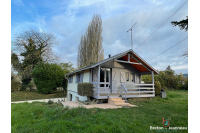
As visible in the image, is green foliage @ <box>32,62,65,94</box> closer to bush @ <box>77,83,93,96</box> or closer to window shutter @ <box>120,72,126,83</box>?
bush @ <box>77,83,93,96</box>

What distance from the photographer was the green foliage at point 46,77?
1683cm

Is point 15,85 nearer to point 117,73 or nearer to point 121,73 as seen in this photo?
point 117,73

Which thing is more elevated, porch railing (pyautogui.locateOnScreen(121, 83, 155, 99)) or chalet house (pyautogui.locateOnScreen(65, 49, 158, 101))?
chalet house (pyautogui.locateOnScreen(65, 49, 158, 101))

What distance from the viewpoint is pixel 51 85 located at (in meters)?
17.4

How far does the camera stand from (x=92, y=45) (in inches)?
1006

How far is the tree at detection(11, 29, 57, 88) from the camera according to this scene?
18891 mm

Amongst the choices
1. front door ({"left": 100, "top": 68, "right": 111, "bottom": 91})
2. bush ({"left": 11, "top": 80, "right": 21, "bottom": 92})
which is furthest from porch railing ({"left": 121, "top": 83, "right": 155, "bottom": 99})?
bush ({"left": 11, "top": 80, "right": 21, "bottom": 92})

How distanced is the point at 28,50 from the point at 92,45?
1256cm

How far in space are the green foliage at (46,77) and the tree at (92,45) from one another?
8829 mm

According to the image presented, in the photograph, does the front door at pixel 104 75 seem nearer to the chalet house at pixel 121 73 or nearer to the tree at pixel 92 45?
the chalet house at pixel 121 73

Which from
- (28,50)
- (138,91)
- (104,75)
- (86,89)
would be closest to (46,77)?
(28,50)

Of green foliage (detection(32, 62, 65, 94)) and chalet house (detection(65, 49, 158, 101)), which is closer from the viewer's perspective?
chalet house (detection(65, 49, 158, 101))

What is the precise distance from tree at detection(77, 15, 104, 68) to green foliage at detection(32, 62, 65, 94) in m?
8.83
